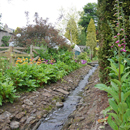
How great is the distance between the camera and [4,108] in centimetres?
270

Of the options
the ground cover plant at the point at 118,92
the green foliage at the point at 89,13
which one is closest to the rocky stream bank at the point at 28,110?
the ground cover plant at the point at 118,92

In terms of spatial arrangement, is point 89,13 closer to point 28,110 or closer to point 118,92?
point 28,110

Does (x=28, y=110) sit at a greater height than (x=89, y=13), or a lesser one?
lesser

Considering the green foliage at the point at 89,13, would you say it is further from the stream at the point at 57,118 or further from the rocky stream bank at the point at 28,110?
the stream at the point at 57,118

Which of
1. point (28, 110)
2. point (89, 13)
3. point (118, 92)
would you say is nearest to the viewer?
point (118, 92)

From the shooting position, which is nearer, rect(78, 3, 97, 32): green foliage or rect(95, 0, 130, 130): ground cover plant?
rect(95, 0, 130, 130): ground cover plant

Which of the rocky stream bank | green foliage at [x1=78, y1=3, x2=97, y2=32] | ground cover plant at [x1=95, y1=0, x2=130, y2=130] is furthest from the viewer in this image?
green foliage at [x1=78, y1=3, x2=97, y2=32]

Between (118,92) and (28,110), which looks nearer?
(118,92)

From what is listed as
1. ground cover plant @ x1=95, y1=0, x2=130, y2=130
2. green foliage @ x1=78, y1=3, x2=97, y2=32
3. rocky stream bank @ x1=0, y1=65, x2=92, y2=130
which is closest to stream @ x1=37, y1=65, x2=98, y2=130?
rocky stream bank @ x1=0, y1=65, x2=92, y2=130

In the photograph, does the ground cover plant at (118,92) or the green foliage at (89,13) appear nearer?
the ground cover plant at (118,92)

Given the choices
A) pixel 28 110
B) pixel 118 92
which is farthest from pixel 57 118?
pixel 118 92

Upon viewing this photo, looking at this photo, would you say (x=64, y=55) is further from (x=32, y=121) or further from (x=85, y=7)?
(x=85, y=7)

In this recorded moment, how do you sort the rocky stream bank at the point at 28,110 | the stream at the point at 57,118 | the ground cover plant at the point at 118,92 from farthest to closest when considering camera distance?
the stream at the point at 57,118
the rocky stream bank at the point at 28,110
the ground cover plant at the point at 118,92

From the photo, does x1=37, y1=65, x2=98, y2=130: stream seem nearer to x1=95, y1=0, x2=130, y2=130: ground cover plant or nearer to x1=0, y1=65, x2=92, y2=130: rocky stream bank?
x1=0, y1=65, x2=92, y2=130: rocky stream bank
